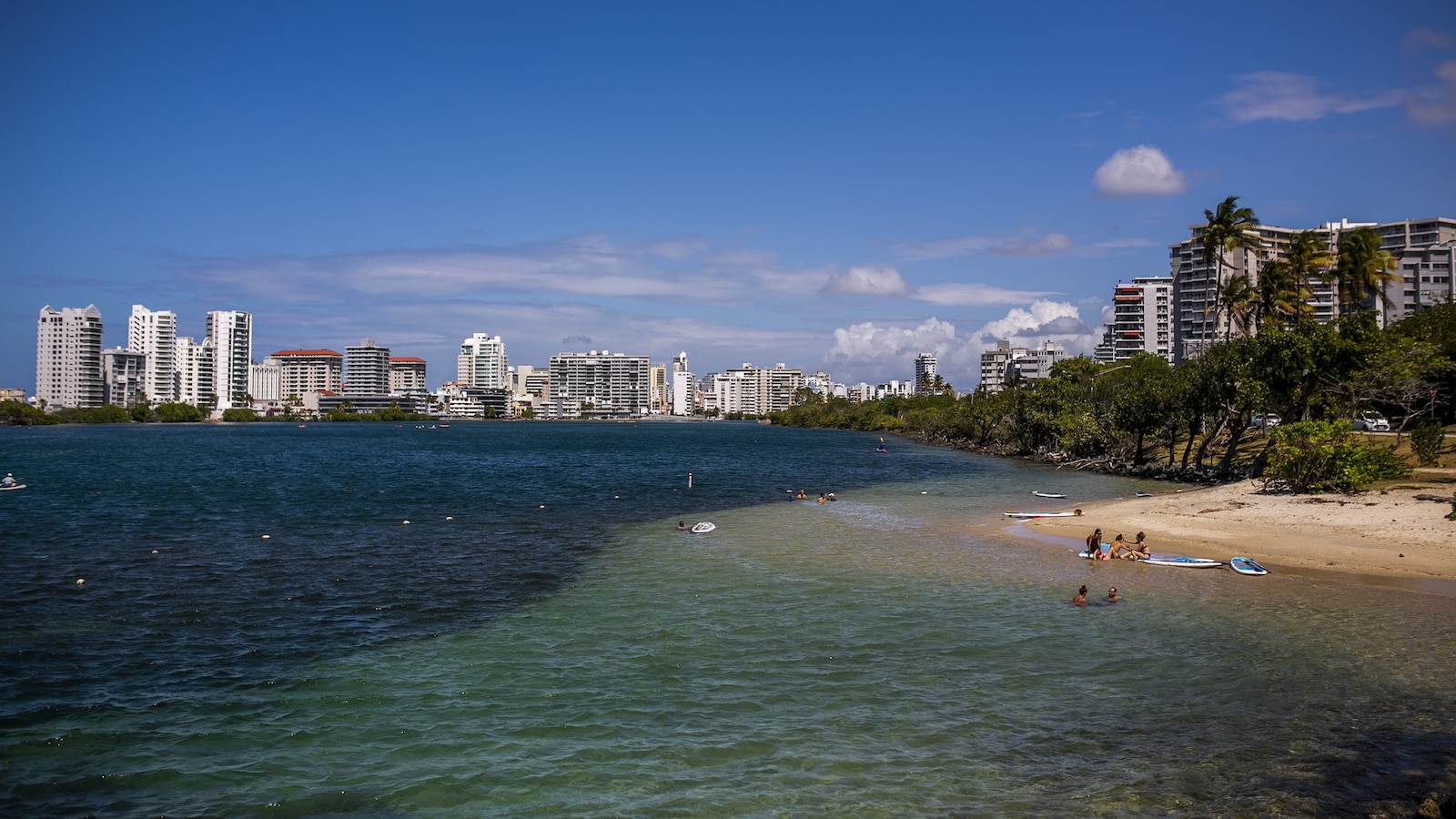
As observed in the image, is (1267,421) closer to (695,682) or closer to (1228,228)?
(1228,228)

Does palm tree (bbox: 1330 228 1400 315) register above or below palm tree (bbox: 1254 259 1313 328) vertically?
above

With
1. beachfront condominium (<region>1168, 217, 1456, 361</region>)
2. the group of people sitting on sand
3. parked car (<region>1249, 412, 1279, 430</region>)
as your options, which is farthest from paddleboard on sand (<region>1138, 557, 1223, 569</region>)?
beachfront condominium (<region>1168, 217, 1456, 361</region>)

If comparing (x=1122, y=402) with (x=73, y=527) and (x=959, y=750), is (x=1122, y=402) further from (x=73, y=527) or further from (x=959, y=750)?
(x=73, y=527)

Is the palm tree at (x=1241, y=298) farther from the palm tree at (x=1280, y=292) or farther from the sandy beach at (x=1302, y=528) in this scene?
the sandy beach at (x=1302, y=528)

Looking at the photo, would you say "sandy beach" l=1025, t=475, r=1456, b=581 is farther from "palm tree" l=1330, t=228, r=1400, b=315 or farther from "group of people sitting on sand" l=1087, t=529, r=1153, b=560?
"palm tree" l=1330, t=228, r=1400, b=315

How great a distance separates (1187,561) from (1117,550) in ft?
6.69

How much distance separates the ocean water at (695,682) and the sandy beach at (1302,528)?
2.99 m

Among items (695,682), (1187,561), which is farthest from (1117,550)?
(695,682)

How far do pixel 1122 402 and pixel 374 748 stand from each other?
204 ft

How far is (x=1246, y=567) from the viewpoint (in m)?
24.8

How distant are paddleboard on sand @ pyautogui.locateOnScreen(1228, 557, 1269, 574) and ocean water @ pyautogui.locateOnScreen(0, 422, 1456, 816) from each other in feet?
1.71

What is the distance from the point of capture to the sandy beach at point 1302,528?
25.1 m

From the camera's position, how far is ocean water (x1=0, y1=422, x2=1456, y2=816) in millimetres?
11461

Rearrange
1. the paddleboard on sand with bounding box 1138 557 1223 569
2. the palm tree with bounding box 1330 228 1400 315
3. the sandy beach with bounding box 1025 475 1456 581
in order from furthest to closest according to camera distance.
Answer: the palm tree with bounding box 1330 228 1400 315
the paddleboard on sand with bounding box 1138 557 1223 569
the sandy beach with bounding box 1025 475 1456 581
